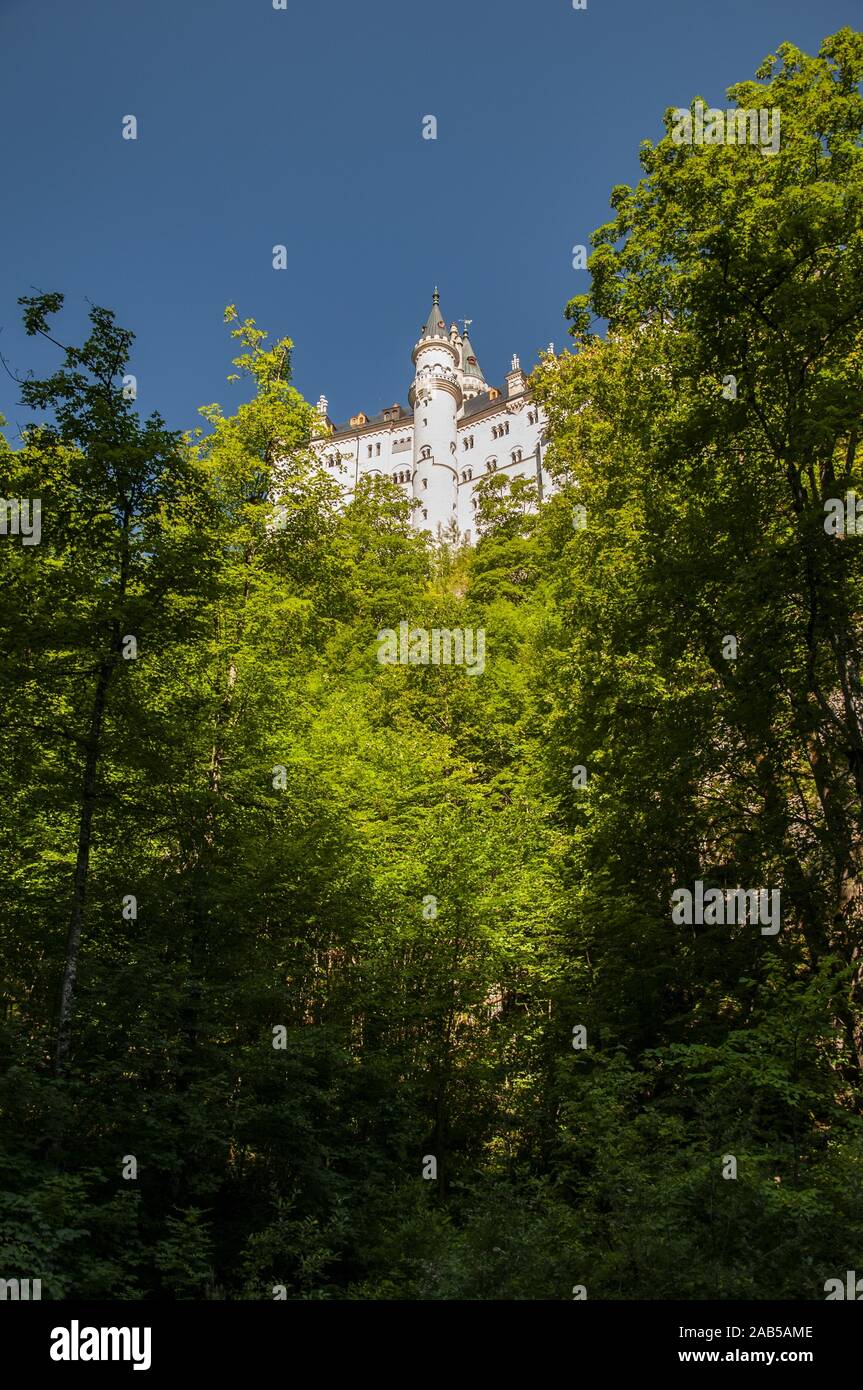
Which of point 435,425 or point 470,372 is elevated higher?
point 470,372

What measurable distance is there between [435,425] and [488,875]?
83.3 m

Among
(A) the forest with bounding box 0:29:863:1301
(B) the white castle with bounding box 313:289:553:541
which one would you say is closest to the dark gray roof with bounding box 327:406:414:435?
(B) the white castle with bounding box 313:289:553:541

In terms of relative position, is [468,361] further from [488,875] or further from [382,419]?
[488,875]

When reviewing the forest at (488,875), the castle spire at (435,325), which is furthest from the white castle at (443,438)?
the forest at (488,875)

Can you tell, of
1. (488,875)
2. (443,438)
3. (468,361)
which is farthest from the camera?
(468,361)

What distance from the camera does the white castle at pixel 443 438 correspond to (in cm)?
8894

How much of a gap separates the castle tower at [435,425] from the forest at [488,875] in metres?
71.1

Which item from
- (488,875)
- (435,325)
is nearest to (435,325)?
(435,325)

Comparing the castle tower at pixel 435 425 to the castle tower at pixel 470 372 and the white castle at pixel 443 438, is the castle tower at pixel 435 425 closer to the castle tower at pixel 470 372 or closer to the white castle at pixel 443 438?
the white castle at pixel 443 438

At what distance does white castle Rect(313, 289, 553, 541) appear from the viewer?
292 ft

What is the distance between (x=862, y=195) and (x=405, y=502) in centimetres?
3773

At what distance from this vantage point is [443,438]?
307 ft

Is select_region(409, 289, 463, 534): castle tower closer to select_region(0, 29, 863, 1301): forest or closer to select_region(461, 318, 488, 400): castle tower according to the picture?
select_region(461, 318, 488, 400): castle tower
